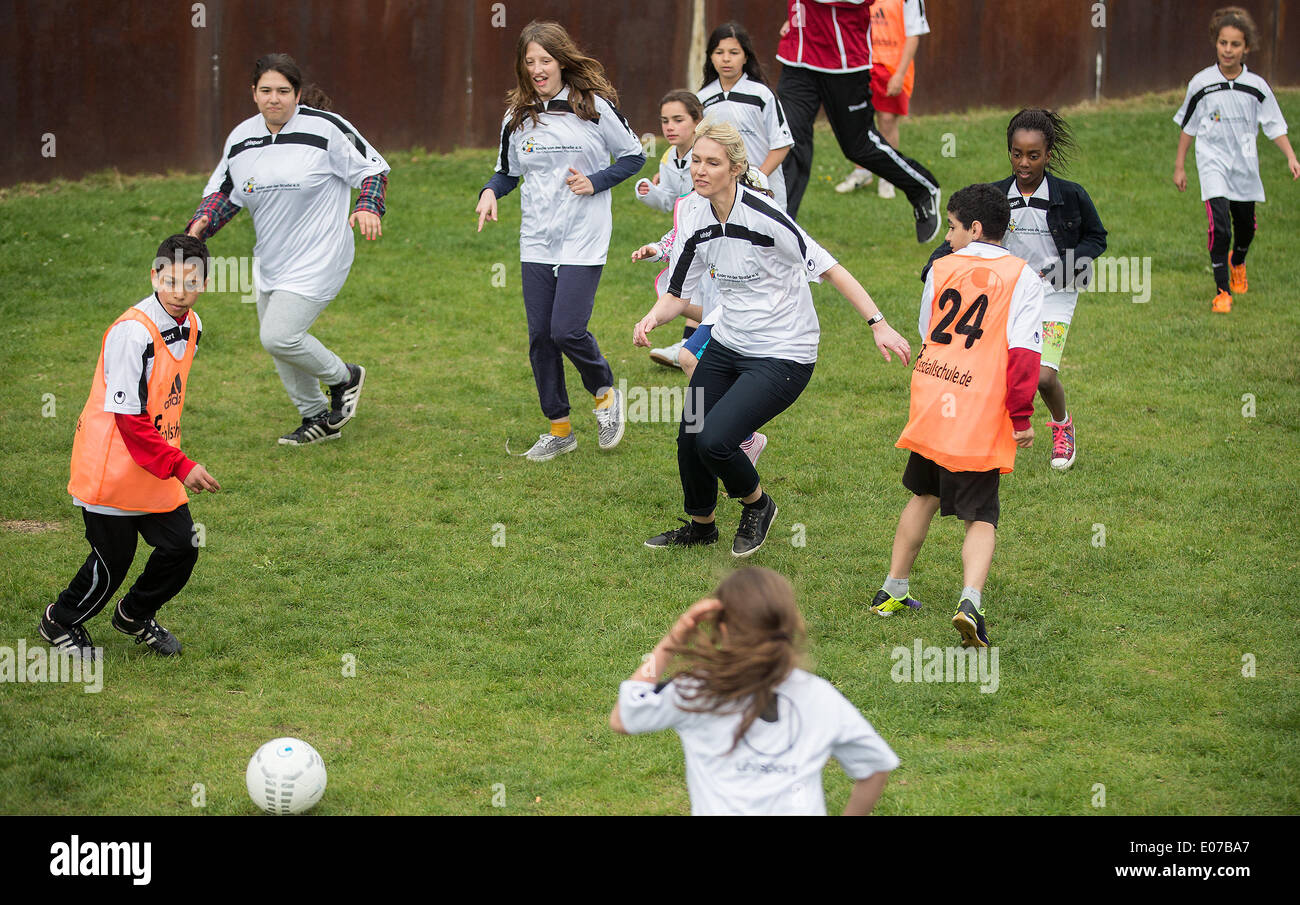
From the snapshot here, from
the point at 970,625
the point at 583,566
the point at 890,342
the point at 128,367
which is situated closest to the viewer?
the point at 128,367

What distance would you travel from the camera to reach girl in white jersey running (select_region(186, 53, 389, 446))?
7996 millimetres

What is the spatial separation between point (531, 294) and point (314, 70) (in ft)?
21.9

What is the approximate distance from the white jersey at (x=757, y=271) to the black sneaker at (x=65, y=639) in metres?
3.14

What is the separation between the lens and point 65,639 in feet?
18.7

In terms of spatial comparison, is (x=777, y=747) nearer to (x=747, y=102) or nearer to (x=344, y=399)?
(x=344, y=399)

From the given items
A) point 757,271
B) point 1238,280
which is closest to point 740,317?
point 757,271

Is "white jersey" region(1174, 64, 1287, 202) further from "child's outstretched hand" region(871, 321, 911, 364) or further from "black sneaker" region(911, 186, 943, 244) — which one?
"child's outstretched hand" region(871, 321, 911, 364)

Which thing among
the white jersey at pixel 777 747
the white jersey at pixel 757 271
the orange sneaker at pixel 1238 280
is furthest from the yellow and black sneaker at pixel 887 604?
the orange sneaker at pixel 1238 280

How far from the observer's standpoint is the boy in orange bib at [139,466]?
5.37 m

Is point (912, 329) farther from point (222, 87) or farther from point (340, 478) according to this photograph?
point (222, 87)

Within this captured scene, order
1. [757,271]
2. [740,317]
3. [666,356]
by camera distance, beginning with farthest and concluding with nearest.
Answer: [666,356], [740,317], [757,271]

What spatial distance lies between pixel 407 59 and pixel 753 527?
8879 mm

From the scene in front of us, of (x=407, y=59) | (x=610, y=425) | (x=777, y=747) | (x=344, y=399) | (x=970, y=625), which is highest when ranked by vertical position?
(x=407, y=59)

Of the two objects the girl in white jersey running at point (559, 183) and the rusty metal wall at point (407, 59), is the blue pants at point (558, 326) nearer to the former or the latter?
the girl in white jersey running at point (559, 183)
